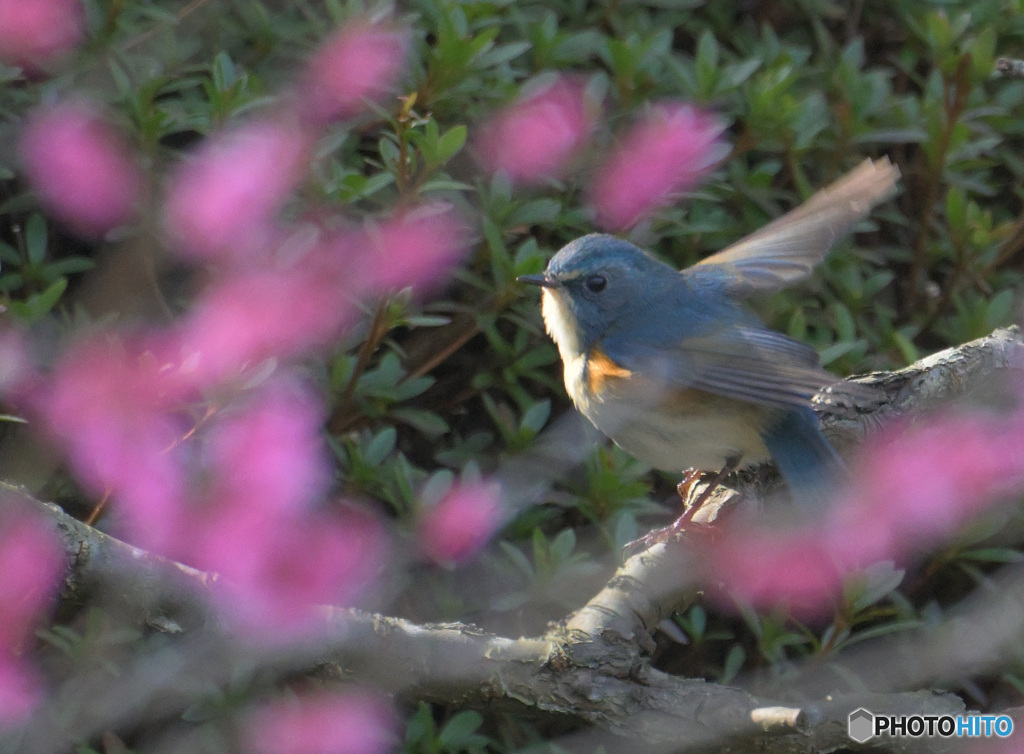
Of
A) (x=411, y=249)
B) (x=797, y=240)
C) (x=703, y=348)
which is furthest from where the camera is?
(x=797, y=240)

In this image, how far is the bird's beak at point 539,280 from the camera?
2365 mm

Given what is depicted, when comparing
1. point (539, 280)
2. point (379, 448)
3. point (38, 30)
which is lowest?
point (379, 448)

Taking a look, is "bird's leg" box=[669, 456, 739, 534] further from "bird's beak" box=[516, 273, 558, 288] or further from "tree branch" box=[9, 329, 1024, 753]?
"bird's beak" box=[516, 273, 558, 288]

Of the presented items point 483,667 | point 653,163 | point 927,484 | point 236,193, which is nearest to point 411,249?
point 236,193

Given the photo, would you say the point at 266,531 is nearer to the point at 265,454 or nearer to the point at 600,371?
the point at 265,454

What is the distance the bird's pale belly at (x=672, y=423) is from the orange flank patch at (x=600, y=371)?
0.04 feet

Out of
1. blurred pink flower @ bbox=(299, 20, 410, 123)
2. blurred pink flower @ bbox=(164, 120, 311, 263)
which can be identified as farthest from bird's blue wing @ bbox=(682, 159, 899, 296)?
blurred pink flower @ bbox=(164, 120, 311, 263)

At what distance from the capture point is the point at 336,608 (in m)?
1.90

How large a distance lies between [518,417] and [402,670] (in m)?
0.82

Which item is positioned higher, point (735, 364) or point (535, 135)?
point (535, 135)

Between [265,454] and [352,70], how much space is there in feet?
3.01

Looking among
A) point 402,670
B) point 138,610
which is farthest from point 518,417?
point 138,610

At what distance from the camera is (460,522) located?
2.17 meters

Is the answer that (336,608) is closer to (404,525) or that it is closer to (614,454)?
(404,525)
